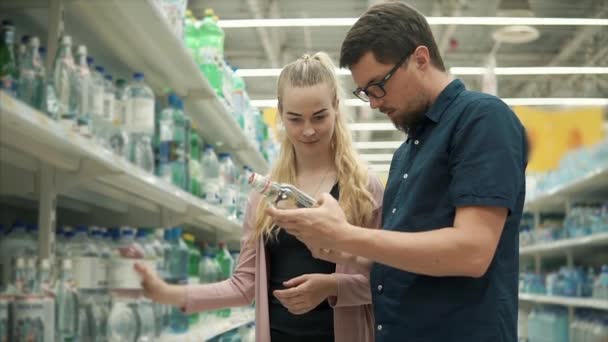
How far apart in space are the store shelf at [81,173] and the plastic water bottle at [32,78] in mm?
90

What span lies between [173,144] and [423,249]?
5.48ft

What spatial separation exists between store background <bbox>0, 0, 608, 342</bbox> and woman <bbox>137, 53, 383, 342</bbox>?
0.16 m

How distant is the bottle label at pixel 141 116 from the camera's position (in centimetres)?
246

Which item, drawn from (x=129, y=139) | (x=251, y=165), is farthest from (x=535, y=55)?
(x=129, y=139)

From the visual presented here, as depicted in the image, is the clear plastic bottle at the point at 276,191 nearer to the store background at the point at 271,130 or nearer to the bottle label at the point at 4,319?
the store background at the point at 271,130

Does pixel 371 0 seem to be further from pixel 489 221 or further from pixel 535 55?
pixel 489 221

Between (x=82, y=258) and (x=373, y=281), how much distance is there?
33.5 inches

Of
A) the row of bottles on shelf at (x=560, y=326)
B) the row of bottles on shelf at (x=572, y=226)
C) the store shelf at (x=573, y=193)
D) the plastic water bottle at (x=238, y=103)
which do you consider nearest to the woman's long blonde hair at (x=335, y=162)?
the plastic water bottle at (x=238, y=103)

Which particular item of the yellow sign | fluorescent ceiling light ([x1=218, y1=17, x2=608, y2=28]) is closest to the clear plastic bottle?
the yellow sign

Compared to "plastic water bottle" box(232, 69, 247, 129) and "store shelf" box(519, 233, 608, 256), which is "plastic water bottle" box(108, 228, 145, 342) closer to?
"plastic water bottle" box(232, 69, 247, 129)

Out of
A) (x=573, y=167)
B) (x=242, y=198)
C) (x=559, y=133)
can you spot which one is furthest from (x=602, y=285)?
(x=242, y=198)

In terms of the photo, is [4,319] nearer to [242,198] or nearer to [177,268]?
[177,268]

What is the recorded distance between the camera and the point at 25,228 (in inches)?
85.6

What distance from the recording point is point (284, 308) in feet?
7.14
